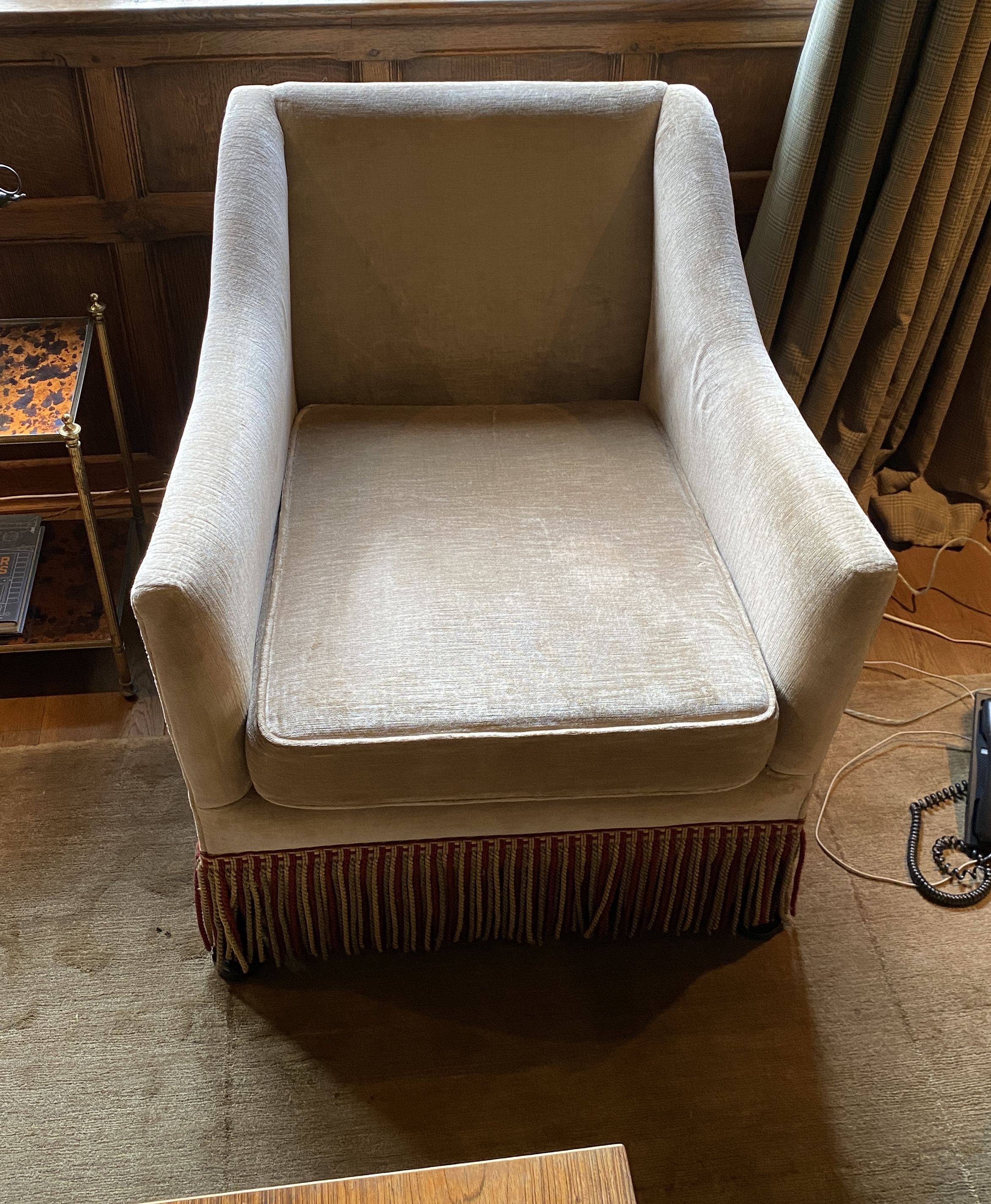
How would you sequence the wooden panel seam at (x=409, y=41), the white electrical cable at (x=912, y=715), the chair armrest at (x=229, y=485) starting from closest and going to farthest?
1. the chair armrest at (x=229, y=485)
2. the wooden panel seam at (x=409, y=41)
3. the white electrical cable at (x=912, y=715)

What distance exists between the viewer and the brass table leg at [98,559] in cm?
129

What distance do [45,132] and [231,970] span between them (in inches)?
46.4

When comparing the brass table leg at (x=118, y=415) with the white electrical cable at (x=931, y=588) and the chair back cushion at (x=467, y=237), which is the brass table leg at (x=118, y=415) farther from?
the white electrical cable at (x=931, y=588)

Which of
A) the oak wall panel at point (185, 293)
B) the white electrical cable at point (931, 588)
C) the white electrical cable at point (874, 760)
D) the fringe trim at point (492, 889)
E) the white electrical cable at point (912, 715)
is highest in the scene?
the oak wall panel at point (185, 293)

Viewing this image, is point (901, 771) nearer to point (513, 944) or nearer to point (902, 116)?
point (513, 944)

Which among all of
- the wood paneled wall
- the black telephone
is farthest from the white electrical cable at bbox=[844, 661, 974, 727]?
the wood paneled wall

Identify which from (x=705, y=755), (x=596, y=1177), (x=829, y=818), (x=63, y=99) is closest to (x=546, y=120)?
(x=63, y=99)

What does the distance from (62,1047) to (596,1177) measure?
2.27 ft

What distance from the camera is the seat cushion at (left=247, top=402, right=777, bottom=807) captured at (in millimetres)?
980

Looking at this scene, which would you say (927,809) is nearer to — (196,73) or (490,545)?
(490,545)

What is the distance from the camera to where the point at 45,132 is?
4.86 ft

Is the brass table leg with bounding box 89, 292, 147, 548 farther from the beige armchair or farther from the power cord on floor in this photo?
the power cord on floor

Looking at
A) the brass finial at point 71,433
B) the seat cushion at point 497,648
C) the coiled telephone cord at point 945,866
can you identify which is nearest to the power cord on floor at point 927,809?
the coiled telephone cord at point 945,866

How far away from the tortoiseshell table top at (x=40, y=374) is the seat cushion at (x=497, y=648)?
1.10ft
